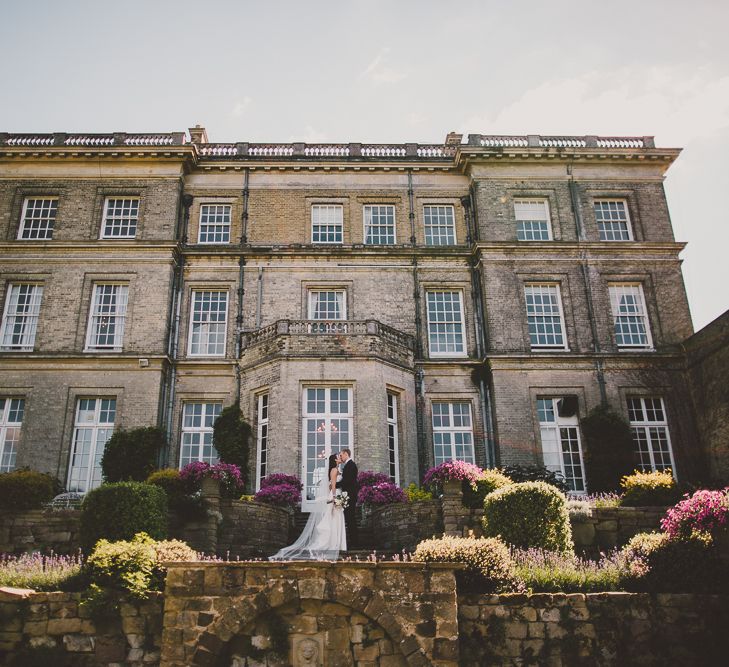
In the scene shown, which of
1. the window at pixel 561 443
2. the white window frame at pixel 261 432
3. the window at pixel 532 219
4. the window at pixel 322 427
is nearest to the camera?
the window at pixel 322 427

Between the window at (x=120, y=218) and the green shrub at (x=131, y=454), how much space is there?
725 cm

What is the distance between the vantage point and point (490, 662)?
9.89 m

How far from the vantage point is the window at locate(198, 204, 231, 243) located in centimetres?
2450

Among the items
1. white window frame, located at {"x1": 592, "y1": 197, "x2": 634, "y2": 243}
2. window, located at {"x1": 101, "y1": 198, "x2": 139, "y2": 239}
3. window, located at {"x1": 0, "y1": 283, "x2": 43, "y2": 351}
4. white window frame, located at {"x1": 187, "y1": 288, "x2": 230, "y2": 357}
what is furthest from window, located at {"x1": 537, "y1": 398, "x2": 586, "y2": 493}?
window, located at {"x1": 0, "y1": 283, "x2": 43, "y2": 351}

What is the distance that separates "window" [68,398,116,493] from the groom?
30.1 ft

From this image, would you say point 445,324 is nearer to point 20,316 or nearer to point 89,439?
point 89,439

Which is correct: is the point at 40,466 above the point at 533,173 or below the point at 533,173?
below

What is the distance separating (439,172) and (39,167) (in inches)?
570

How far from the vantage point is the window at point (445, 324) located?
76.0ft

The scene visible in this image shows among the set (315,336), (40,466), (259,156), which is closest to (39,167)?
(259,156)

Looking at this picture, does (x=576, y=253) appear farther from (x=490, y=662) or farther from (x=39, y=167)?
(x=39, y=167)

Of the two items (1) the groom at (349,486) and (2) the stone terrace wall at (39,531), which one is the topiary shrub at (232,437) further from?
(2) the stone terrace wall at (39,531)

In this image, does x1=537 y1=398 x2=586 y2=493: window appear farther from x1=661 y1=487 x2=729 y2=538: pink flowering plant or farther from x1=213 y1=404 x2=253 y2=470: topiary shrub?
x1=213 y1=404 x2=253 y2=470: topiary shrub

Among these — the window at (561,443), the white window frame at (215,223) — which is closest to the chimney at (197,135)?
the white window frame at (215,223)
